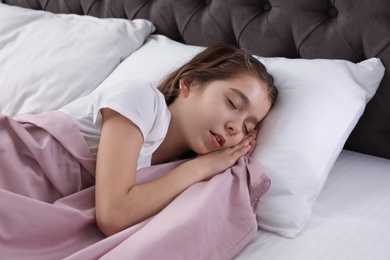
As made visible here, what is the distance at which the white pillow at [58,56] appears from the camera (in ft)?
4.91

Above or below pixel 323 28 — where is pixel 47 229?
below

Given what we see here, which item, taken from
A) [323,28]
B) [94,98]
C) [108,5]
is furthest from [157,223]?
[108,5]

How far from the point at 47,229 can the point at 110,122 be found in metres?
0.23

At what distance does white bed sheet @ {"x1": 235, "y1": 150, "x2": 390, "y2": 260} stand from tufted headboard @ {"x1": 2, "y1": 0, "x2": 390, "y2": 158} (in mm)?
132

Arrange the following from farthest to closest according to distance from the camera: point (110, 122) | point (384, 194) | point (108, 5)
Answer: point (108, 5), point (384, 194), point (110, 122)

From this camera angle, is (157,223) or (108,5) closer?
(157,223)

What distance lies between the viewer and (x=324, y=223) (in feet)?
3.58

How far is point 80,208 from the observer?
1.03 meters

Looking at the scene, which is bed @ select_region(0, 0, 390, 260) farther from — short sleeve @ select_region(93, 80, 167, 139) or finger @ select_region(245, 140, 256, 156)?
short sleeve @ select_region(93, 80, 167, 139)

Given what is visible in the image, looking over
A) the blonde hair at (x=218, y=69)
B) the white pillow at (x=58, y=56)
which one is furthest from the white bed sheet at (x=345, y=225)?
the white pillow at (x=58, y=56)

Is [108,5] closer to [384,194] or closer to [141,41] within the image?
[141,41]

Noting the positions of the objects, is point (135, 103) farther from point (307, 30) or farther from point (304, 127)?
point (307, 30)

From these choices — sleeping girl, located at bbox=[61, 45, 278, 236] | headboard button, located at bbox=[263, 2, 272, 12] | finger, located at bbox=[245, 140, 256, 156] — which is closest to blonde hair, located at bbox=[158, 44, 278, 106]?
sleeping girl, located at bbox=[61, 45, 278, 236]

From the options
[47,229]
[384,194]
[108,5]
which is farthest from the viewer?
[108,5]
